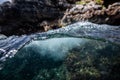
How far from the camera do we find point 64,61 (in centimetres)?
997

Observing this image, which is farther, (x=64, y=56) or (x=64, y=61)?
(x=64, y=56)

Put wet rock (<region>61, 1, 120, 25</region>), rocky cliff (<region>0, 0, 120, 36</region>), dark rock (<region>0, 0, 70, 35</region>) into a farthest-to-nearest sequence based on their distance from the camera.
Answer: dark rock (<region>0, 0, 70, 35</region>) → rocky cliff (<region>0, 0, 120, 36</region>) → wet rock (<region>61, 1, 120, 25</region>)

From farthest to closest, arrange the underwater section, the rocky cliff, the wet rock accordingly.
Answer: the rocky cliff, the wet rock, the underwater section

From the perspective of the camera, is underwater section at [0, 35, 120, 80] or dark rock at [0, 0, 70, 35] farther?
dark rock at [0, 0, 70, 35]

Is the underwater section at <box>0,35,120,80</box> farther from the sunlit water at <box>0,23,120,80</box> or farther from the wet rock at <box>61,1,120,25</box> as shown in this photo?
the wet rock at <box>61,1,120,25</box>

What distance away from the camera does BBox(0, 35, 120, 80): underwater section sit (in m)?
9.40

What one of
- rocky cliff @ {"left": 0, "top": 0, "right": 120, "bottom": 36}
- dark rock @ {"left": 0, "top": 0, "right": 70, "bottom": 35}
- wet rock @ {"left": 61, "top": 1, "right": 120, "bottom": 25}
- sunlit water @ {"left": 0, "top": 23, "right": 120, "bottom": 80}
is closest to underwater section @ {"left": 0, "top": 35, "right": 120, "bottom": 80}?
sunlit water @ {"left": 0, "top": 23, "right": 120, "bottom": 80}

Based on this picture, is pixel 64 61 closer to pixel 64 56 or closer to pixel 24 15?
pixel 64 56

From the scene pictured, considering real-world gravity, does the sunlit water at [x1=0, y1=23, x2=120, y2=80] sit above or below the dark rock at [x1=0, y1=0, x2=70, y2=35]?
above

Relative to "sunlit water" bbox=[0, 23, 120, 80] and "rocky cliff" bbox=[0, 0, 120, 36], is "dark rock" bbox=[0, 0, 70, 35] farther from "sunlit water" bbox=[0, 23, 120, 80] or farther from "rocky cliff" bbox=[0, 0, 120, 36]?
"sunlit water" bbox=[0, 23, 120, 80]

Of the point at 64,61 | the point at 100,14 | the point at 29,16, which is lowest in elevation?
the point at 29,16

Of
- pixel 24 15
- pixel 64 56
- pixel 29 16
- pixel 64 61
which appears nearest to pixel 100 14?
pixel 64 56

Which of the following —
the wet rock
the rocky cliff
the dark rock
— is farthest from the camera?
the dark rock

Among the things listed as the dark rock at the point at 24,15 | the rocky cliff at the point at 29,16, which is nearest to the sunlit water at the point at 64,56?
the rocky cliff at the point at 29,16
